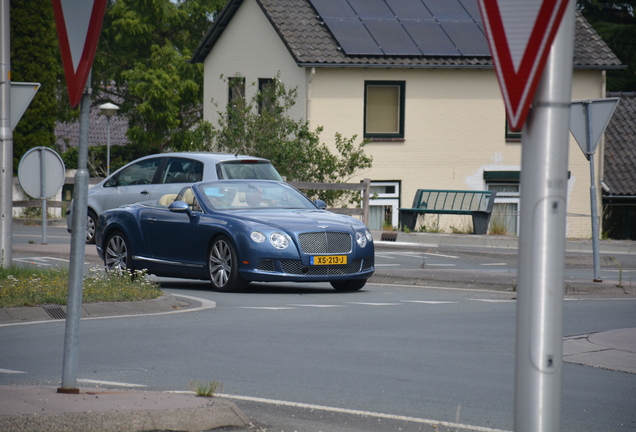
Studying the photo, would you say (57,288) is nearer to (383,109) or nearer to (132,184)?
(132,184)

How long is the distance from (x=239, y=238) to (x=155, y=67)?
36.4 m

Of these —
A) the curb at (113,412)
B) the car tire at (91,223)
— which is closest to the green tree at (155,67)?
the car tire at (91,223)

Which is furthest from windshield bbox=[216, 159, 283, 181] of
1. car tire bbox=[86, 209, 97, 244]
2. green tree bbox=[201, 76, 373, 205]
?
green tree bbox=[201, 76, 373, 205]

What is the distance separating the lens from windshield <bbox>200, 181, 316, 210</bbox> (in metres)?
14.7

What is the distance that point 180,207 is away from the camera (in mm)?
14258

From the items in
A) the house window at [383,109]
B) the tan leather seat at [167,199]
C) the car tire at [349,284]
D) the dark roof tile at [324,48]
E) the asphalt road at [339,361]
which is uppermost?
the dark roof tile at [324,48]

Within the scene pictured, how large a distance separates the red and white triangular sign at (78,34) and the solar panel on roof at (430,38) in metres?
27.3

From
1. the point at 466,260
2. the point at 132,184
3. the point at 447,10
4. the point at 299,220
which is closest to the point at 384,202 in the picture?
the point at 447,10

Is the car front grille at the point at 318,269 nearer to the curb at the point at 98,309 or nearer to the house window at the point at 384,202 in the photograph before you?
the curb at the point at 98,309

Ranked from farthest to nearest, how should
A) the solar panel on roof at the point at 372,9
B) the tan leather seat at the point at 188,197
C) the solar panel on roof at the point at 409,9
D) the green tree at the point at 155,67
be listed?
the green tree at the point at 155,67
the solar panel on roof at the point at 409,9
the solar panel on roof at the point at 372,9
the tan leather seat at the point at 188,197

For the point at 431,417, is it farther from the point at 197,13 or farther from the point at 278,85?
the point at 197,13

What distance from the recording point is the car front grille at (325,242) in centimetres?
1350

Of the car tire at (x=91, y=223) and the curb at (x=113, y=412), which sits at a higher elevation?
the car tire at (x=91, y=223)

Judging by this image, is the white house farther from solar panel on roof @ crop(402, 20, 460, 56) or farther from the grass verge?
the grass verge
